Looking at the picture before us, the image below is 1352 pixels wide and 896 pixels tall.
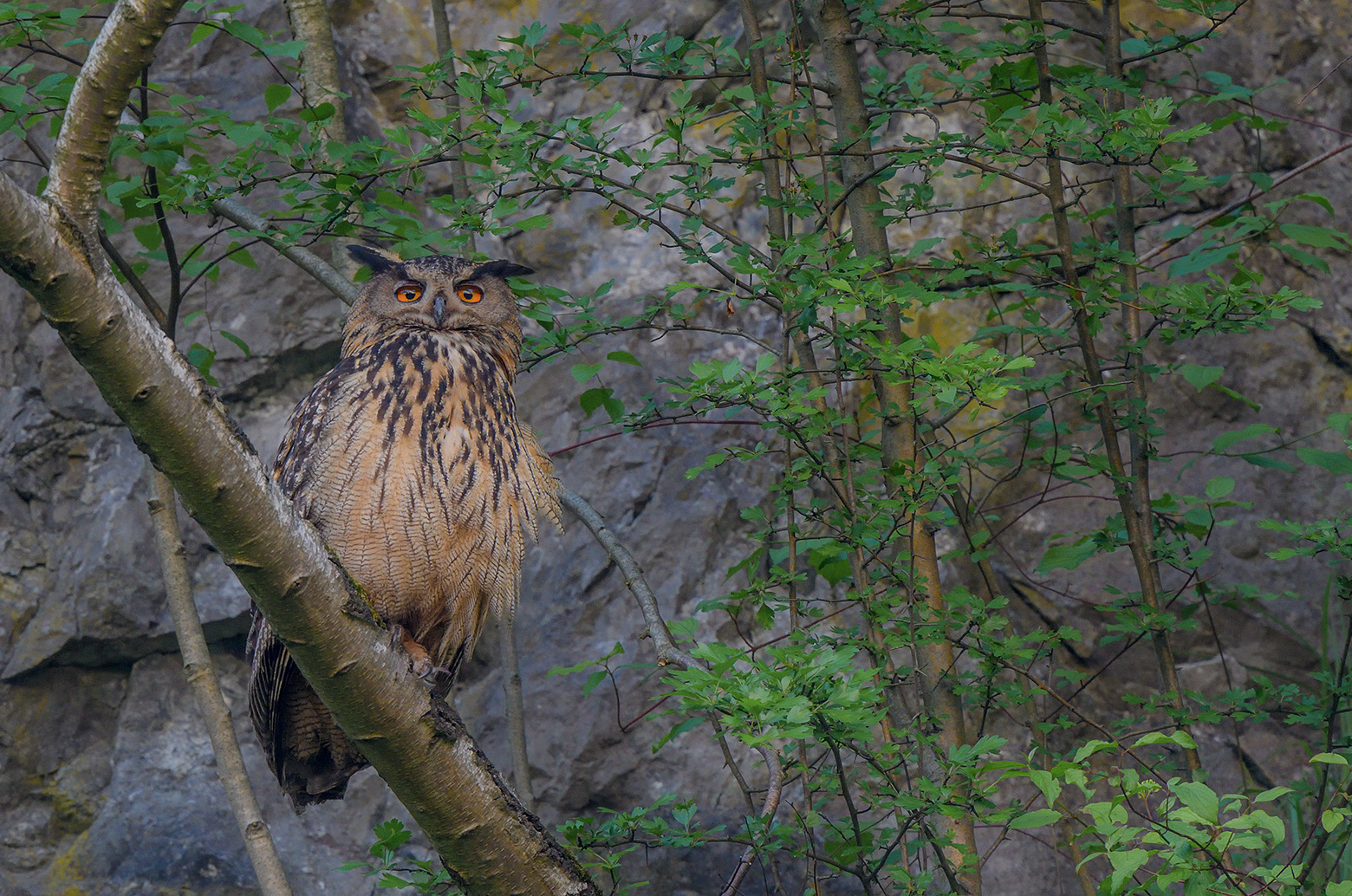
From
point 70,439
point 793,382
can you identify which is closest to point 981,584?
point 793,382

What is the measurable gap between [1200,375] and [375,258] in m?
2.10

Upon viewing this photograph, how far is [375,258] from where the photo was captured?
300cm

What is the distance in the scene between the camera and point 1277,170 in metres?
4.78

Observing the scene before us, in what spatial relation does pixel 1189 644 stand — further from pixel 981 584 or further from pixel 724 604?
pixel 724 604

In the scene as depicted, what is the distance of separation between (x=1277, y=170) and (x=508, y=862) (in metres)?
4.53

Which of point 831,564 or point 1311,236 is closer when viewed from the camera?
point 1311,236

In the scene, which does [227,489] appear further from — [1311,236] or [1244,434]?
[1311,236]

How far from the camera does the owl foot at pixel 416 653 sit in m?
2.52

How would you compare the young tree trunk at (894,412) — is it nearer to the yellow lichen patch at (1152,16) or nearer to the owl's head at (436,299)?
the owl's head at (436,299)

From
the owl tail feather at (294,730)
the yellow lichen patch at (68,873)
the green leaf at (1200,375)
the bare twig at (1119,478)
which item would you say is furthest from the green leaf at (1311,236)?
the yellow lichen patch at (68,873)

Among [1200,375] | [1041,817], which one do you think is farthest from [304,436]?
[1200,375]

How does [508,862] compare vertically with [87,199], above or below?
below

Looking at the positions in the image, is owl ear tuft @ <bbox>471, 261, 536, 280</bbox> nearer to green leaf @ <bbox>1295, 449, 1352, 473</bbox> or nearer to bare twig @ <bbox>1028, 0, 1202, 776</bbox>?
bare twig @ <bbox>1028, 0, 1202, 776</bbox>

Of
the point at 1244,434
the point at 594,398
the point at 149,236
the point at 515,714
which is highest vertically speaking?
the point at 149,236
